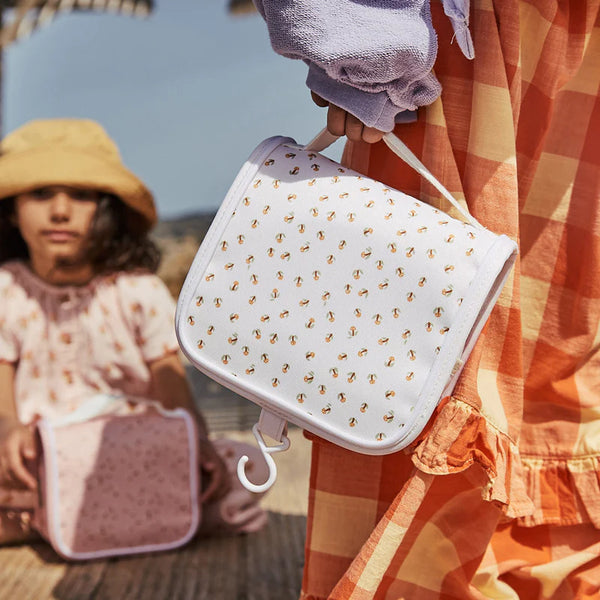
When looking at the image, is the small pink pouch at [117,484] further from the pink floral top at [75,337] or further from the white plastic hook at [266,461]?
the white plastic hook at [266,461]

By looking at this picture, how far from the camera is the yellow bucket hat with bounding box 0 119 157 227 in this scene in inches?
76.4

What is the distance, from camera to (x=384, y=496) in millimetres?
1105

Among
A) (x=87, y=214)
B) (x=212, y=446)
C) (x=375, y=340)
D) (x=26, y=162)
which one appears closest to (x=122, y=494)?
(x=212, y=446)

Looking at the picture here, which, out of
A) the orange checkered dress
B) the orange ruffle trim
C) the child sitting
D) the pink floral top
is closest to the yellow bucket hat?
the child sitting

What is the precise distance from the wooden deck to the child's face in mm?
656

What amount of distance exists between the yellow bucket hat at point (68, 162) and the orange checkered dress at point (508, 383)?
1.00 m

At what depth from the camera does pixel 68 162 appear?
1960mm

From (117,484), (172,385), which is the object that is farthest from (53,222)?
(117,484)

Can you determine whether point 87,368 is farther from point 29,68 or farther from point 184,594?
point 29,68

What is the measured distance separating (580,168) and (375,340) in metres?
0.36

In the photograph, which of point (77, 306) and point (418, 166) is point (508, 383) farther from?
point (77, 306)

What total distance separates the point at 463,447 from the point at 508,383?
118mm

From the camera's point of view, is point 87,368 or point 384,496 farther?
point 87,368

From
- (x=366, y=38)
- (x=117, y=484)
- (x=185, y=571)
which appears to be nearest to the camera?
(x=366, y=38)
